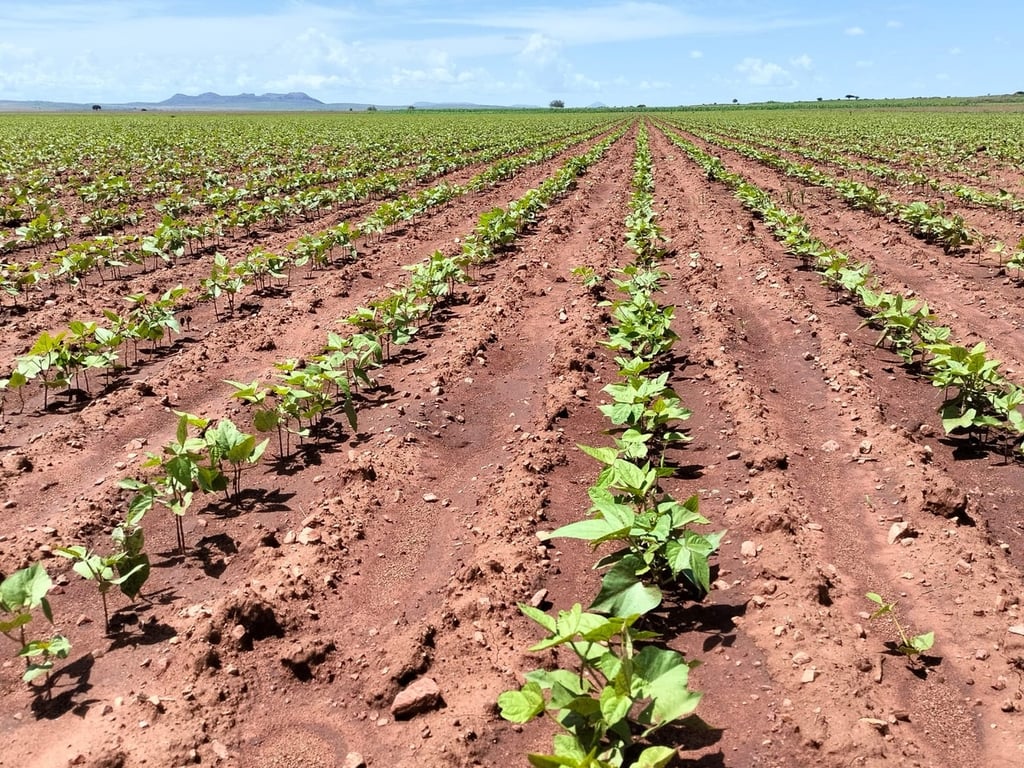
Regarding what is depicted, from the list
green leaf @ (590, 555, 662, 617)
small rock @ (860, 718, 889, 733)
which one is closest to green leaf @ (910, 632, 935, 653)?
small rock @ (860, 718, 889, 733)

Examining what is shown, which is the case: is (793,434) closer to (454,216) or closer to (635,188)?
(454,216)

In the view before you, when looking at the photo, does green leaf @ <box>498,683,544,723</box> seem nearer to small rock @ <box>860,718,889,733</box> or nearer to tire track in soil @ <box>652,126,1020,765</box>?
tire track in soil @ <box>652,126,1020,765</box>

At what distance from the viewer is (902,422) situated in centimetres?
550

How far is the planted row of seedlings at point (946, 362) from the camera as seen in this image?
4949mm

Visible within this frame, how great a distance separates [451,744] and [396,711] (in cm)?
32

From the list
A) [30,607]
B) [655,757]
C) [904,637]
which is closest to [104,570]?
[30,607]

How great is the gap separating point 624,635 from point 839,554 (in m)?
1.92

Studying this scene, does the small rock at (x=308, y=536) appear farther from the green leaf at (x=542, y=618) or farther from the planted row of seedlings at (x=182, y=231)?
the planted row of seedlings at (x=182, y=231)

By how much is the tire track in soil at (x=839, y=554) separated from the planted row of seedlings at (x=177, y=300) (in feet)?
12.6

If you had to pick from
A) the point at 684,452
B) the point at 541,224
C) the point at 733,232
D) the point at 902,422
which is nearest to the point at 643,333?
the point at 684,452

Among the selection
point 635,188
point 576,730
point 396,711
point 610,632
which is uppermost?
point 635,188

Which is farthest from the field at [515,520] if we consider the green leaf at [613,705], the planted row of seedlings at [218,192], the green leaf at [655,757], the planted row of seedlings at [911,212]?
the planted row of seedlings at [218,192]

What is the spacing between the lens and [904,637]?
312cm

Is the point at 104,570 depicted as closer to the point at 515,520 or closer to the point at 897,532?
the point at 515,520
